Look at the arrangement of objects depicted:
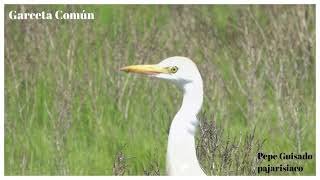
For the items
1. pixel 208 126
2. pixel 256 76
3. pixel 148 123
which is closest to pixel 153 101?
pixel 148 123

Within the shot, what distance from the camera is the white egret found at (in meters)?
6.46

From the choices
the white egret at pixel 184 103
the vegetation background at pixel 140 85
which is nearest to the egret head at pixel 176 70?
the white egret at pixel 184 103

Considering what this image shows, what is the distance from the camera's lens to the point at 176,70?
21.3 feet

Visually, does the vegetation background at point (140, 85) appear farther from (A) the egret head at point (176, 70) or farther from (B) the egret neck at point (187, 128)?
(A) the egret head at point (176, 70)

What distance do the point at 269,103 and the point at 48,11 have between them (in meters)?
1.48

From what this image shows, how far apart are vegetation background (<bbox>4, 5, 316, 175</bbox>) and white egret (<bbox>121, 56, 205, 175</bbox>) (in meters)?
0.45

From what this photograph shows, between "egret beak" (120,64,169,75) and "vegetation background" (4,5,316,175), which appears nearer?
"egret beak" (120,64,169,75)

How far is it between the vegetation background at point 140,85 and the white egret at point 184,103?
17.8 inches

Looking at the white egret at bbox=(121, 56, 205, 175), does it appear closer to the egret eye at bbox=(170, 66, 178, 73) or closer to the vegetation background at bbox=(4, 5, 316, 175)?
the egret eye at bbox=(170, 66, 178, 73)

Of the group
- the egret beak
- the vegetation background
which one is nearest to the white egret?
the egret beak

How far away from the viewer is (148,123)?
7762 millimetres

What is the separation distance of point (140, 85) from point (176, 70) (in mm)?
1508

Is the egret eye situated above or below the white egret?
above

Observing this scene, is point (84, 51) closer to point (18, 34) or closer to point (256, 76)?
point (18, 34)
